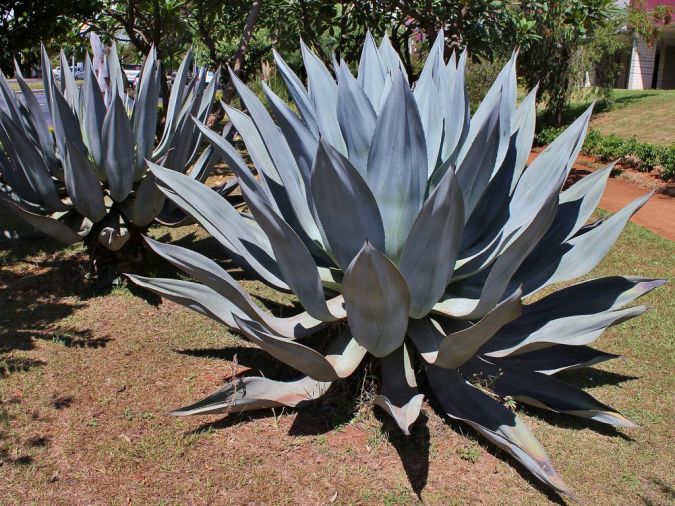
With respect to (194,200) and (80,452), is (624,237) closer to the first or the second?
(194,200)

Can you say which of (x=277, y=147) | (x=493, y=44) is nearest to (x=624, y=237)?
(x=493, y=44)

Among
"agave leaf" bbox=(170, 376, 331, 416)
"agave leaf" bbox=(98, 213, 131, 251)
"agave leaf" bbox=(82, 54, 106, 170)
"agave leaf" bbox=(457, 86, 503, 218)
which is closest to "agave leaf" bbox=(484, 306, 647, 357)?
"agave leaf" bbox=(457, 86, 503, 218)

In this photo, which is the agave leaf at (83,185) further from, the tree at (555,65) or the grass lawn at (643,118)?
the grass lawn at (643,118)

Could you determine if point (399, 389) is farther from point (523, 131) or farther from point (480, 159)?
point (523, 131)

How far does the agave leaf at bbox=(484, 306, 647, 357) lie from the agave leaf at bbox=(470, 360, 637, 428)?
20cm

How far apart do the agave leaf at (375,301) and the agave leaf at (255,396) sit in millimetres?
519

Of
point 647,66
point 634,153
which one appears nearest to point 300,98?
point 634,153

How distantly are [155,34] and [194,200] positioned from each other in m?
7.75

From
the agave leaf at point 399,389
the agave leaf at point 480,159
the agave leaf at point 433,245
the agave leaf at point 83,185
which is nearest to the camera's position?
the agave leaf at point 433,245

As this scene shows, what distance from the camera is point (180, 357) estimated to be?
4418 mm

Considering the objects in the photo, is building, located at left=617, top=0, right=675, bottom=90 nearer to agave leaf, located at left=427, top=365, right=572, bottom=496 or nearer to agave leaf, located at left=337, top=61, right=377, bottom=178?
agave leaf, located at left=337, top=61, right=377, bottom=178

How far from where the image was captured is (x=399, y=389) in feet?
11.5

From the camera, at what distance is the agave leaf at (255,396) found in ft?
11.4

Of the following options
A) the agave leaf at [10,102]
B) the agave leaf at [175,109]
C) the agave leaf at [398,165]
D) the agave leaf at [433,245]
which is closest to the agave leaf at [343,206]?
the agave leaf at [398,165]
